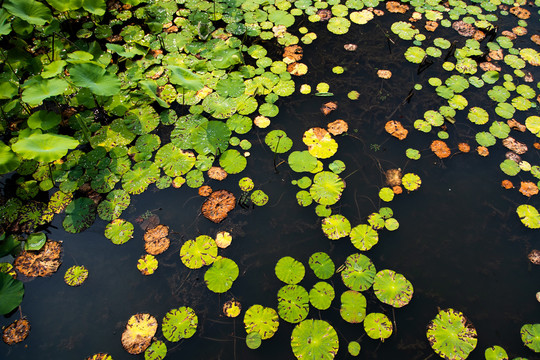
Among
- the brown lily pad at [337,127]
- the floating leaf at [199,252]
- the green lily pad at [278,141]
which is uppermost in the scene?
the brown lily pad at [337,127]

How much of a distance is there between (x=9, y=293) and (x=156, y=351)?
1.59m

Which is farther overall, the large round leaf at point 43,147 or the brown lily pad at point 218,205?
the brown lily pad at point 218,205

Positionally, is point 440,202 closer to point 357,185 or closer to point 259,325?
point 357,185

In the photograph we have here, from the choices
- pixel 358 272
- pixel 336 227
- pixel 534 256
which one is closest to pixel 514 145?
pixel 534 256

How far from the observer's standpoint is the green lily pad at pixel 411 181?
12.3 feet

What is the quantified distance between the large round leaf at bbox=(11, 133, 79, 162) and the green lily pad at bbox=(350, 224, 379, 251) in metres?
3.10

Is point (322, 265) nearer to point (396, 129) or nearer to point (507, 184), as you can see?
point (396, 129)

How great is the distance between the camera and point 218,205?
3.68 metres

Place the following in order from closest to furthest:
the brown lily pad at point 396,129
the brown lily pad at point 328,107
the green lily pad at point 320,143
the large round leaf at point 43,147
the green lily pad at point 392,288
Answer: the green lily pad at point 392,288 < the large round leaf at point 43,147 < the green lily pad at point 320,143 < the brown lily pad at point 396,129 < the brown lily pad at point 328,107

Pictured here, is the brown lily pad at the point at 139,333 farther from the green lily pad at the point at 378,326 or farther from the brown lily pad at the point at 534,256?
the brown lily pad at the point at 534,256

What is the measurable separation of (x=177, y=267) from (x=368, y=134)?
284 cm

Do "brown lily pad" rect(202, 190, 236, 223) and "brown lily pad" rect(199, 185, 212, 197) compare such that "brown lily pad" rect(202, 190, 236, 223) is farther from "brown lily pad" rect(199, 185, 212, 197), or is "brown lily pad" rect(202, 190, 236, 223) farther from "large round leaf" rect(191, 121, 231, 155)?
"large round leaf" rect(191, 121, 231, 155)

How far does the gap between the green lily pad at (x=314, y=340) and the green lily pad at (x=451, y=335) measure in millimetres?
912

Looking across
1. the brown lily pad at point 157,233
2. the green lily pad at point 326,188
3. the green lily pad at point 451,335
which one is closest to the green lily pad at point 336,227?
the green lily pad at point 326,188
